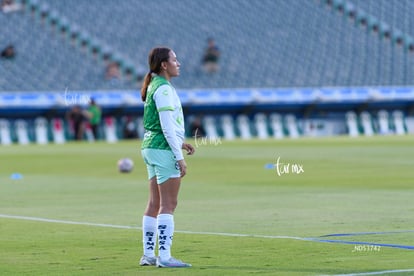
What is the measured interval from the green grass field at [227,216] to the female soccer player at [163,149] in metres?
0.28

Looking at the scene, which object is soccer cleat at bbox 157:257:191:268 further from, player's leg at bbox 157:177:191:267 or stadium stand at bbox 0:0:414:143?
stadium stand at bbox 0:0:414:143

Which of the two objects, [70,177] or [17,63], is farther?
[17,63]

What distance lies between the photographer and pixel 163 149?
36.2 ft

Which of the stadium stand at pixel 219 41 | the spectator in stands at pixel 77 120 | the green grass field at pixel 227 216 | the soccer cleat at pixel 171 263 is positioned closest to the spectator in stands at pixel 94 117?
the spectator in stands at pixel 77 120

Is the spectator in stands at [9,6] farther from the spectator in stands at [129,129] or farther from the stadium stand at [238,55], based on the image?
the spectator in stands at [129,129]

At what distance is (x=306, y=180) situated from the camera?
2481 centimetres

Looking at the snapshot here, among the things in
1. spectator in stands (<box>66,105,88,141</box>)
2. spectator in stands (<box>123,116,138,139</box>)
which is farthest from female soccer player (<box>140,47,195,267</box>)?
spectator in stands (<box>123,116,138,139</box>)

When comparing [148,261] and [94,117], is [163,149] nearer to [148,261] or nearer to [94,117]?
[148,261]

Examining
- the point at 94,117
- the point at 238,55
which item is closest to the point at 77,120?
the point at 94,117

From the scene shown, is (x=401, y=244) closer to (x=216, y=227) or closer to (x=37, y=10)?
(x=216, y=227)

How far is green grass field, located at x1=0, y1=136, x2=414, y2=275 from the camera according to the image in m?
11.2

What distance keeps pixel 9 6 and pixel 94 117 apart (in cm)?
831

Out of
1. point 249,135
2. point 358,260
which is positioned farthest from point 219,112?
point 358,260

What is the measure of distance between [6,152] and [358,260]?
31.6m
